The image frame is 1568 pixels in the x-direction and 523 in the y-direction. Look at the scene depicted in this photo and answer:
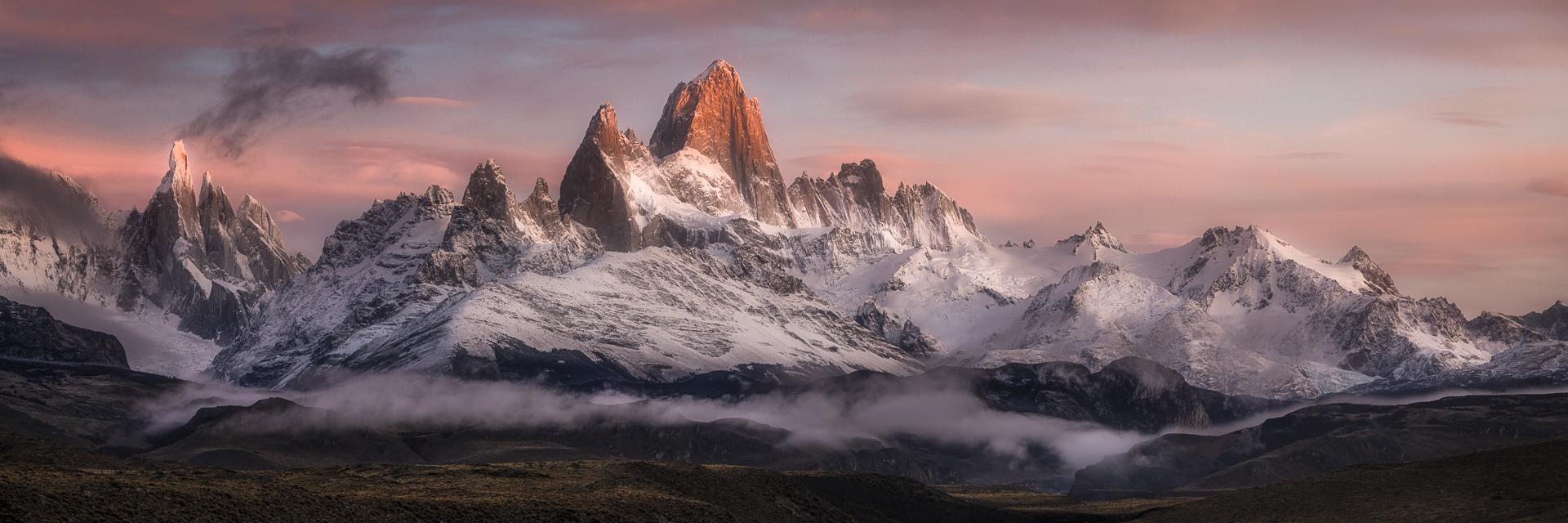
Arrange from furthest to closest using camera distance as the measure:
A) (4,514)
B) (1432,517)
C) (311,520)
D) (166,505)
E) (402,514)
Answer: (1432,517) < (402,514) < (311,520) < (166,505) < (4,514)

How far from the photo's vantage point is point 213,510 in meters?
162

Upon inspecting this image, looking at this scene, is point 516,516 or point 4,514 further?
point 516,516

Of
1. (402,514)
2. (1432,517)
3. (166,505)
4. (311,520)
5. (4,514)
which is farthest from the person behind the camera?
(1432,517)

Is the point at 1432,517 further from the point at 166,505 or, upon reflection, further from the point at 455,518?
the point at 166,505

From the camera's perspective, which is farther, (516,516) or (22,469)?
(516,516)

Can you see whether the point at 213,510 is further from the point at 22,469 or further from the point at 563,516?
the point at 563,516

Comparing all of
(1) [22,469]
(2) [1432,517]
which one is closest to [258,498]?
(1) [22,469]

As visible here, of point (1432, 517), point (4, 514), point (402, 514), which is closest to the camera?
point (4, 514)

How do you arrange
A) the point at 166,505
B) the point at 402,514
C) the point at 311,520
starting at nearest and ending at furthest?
the point at 166,505 < the point at 311,520 < the point at 402,514

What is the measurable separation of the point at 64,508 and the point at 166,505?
39.6 feet

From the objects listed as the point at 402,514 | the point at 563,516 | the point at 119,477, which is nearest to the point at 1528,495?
the point at 563,516

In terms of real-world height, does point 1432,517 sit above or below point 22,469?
below

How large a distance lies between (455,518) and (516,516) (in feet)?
29.2

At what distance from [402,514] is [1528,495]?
118964 mm
